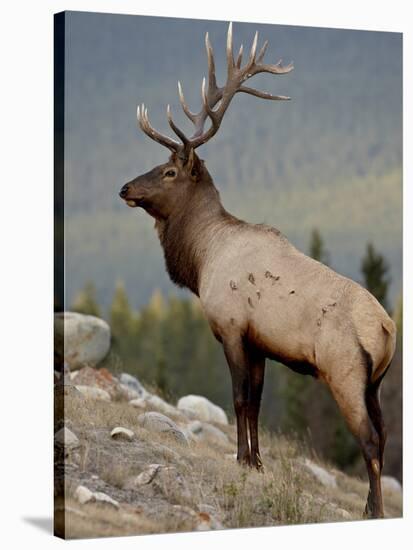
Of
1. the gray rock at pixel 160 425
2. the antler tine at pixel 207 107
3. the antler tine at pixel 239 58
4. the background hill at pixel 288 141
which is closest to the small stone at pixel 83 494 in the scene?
the gray rock at pixel 160 425

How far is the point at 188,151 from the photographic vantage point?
11.8 meters

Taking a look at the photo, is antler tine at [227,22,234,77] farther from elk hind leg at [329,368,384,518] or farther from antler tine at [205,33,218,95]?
elk hind leg at [329,368,384,518]

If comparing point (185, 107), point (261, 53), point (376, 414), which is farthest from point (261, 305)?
point (261, 53)

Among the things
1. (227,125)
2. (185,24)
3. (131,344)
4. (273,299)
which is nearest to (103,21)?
(185,24)

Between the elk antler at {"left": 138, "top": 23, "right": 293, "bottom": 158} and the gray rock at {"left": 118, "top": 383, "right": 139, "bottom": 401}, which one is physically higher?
the elk antler at {"left": 138, "top": 23, "right": 293, "bottom": 158}

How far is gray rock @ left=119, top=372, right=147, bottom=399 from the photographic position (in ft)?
46.7

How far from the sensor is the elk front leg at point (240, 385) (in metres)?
11.5

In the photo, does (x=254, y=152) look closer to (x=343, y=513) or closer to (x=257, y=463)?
(x=257, y=463)

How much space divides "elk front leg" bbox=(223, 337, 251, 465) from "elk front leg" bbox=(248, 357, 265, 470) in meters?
0.06

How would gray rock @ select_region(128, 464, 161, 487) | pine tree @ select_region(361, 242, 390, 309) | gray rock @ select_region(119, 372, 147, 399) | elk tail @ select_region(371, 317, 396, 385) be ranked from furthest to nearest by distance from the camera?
gray rock @ select_region(119, 372, 147, 399)
pine tree @ select_region(361, 242, 390, 309)
elk tail @ select_region(371, 317, 396, 385)
gray rock @ select_region(128, 464, 161, 487)

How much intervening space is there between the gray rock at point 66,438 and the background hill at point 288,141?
1.56m

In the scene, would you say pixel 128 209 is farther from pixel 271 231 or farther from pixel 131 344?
pixel 131 344

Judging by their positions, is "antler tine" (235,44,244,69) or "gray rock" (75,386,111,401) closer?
"antler tine" (235,44,244,69)

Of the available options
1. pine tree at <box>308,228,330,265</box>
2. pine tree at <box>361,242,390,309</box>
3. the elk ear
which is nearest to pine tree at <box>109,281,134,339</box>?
the elk ear
